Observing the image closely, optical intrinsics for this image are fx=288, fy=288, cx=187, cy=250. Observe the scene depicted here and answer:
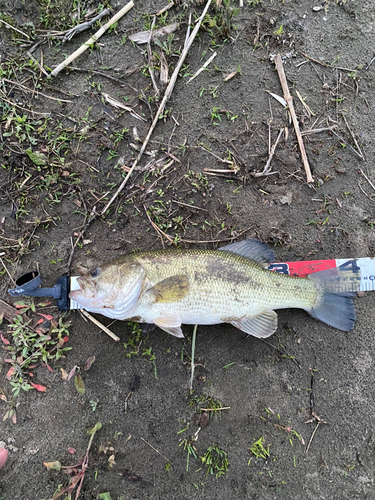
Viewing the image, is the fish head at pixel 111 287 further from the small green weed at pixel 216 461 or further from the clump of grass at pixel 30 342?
the small green weed at pixel 216 461

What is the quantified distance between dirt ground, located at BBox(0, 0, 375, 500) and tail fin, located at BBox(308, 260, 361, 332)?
221 millimetres

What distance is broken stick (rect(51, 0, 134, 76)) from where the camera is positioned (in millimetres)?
3350

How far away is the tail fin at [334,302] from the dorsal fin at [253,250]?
50 cm

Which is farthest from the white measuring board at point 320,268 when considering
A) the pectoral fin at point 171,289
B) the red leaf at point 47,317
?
the red leaf at point 47,317

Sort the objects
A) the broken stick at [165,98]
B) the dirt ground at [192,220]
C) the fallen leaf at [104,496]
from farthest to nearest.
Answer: the broken stick at [165,98], the dirt ground at [192,220], the fallen leaf at [104,496]

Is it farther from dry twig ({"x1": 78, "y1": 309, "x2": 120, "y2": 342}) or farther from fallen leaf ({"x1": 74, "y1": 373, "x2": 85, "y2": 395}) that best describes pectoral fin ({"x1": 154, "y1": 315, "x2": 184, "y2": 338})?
fallen leaf ({"x1": 74, "y1": 373, "x2": 85, "y2": 395})

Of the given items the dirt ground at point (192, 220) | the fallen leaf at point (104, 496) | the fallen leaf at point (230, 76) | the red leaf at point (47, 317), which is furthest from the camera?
the fallen leaf at point (230, 76)

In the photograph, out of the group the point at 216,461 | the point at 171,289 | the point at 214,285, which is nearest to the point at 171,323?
the point at 171,289

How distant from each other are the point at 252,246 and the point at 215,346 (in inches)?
46.6

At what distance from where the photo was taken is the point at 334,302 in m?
3.08

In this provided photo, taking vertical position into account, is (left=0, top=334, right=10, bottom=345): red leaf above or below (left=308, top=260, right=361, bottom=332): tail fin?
below

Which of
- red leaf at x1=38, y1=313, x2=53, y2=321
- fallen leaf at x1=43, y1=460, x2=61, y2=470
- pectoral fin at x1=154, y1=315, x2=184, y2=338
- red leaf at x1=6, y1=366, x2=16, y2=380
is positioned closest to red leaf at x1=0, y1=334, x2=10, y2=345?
red leaf at x1=6, y1=366, x2=16, y2=380

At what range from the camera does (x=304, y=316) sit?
3275 mm

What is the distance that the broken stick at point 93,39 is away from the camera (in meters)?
3.35
